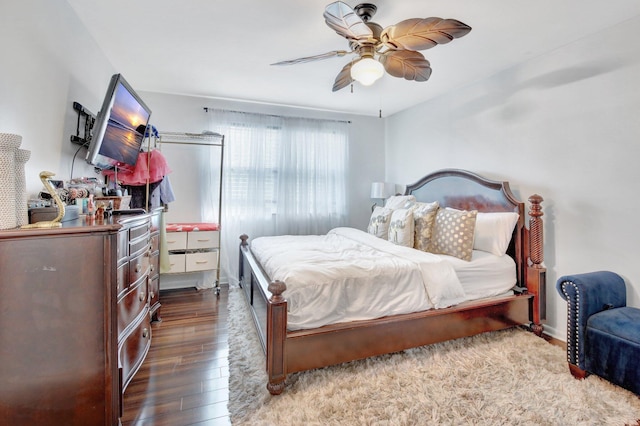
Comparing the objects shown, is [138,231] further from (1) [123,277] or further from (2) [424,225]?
(2) [424,225]

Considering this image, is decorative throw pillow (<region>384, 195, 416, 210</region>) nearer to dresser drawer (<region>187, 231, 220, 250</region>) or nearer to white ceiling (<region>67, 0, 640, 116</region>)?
white ceiling (<region>67, 0, 640, 116</region>)

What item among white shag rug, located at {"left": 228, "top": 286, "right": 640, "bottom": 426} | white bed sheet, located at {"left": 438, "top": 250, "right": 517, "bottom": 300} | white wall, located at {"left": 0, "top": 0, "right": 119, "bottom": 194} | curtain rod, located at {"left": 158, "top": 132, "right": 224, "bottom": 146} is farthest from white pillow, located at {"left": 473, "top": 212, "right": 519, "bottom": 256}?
white wall, located at {"left": 0, "top": 0, "right": 119, "bottom": 194}

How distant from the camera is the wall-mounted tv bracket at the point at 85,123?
206 centimetres

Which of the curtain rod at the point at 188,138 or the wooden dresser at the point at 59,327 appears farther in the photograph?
the curtain rod at the point at 188,138

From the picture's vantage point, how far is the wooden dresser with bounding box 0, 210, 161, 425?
1120 millimetres

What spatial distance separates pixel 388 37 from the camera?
182cm

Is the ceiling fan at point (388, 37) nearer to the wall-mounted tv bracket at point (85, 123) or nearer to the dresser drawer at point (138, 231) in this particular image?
the dresser drawer at point (138, 231)

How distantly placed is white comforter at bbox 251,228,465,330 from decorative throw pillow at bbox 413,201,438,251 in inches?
13.9

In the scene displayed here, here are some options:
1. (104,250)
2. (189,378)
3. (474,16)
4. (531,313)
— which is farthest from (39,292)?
(531,313)

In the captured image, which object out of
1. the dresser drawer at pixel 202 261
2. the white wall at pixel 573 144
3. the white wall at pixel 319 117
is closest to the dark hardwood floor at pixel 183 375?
the dresser drawer at pixel 202 261

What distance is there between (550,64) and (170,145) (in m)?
4.24

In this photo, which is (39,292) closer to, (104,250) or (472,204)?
(104,250)

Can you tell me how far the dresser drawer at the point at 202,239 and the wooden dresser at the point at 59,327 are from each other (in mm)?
2284

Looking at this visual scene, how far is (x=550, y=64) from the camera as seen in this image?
259 cm
